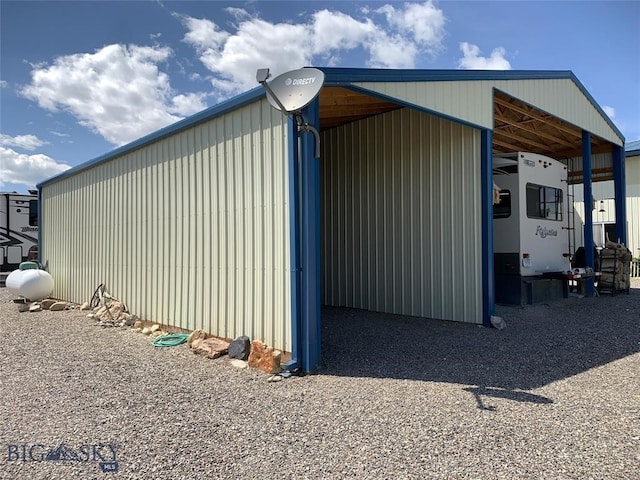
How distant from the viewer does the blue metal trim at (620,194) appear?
474 inches

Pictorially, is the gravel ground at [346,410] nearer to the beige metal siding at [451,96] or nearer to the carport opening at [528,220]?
the carport opening at [528,220]

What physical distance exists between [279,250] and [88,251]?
678 cm

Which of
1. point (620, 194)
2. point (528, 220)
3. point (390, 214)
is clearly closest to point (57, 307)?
point (390, 214)

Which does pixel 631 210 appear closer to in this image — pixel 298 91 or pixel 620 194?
pixel 620 194

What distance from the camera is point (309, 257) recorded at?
5.16 meters

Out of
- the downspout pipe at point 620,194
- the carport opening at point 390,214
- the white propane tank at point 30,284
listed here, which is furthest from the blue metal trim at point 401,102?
the white propane tank at point 30,284

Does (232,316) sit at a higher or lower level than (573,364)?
higher

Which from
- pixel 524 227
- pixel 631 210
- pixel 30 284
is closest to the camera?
pixel 524 227

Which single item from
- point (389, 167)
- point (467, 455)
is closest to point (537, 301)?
point (389, 167)

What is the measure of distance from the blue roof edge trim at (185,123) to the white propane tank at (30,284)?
2.70 meters

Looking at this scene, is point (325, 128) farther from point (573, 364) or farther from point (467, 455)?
point (467, 455)

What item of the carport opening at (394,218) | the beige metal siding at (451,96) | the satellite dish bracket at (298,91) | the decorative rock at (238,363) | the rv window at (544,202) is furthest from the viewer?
the rv window at (544,202)

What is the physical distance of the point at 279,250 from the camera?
5465 millimetres

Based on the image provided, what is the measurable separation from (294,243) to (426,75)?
3.24m
